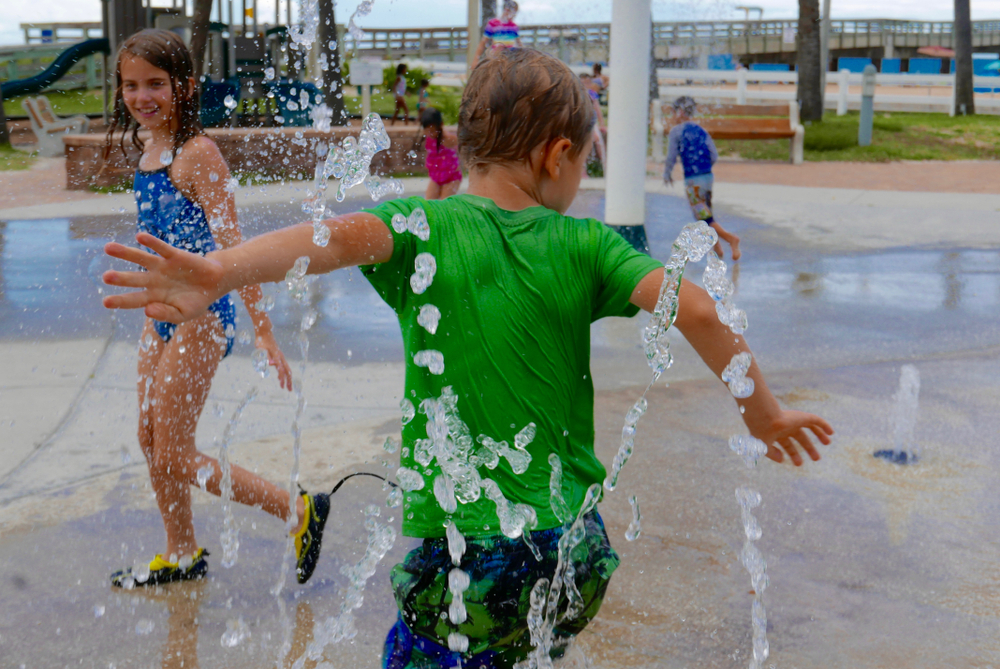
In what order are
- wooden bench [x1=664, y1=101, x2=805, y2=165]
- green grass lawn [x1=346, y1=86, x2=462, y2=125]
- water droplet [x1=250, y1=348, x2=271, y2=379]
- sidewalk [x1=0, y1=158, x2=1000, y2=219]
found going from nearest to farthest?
1. water droplet [x1=250, y1=348, x2=271, y2=379]
2. sidewalk [x1=0, y1=158, x2=1000, y2=219]
3. wooden bench [x1=664, y1=101, x2=805, y2=165]
4. green grass lawn [x1=346, y1=86, x2=462, y2=125]

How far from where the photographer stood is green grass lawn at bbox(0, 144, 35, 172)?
15.0m

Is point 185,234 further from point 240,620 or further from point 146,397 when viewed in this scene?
point 240,620

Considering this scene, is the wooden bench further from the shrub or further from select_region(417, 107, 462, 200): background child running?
select_region(417, 107, 462, 200): background child running

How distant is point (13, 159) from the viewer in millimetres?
16016

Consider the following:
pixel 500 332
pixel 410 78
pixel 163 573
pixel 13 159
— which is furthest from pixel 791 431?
pixel 410 78

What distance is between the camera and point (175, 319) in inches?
63.8

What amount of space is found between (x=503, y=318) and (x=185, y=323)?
155 centimetres

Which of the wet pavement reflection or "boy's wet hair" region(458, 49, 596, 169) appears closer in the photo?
"boy's wet hair" region(458, 49, 596, 169)

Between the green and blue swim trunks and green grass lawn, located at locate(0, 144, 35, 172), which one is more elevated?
green grass lawn, located at locate(0, 144, 35, 172)

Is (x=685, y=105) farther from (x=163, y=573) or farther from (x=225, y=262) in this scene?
(x=225, y=262)

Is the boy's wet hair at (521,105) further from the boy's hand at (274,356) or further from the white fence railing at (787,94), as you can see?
the white fence railing at (787,94)

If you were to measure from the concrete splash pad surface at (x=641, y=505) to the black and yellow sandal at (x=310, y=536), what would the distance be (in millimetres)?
93

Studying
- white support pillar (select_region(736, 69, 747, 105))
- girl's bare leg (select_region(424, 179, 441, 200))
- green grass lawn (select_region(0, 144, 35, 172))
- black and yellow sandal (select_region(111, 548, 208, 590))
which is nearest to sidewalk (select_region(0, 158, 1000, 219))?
green grass lawn (select_region(0, 144, 35, 172))

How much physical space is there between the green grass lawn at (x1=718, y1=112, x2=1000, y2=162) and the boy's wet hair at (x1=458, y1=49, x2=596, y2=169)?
58.3 ft
